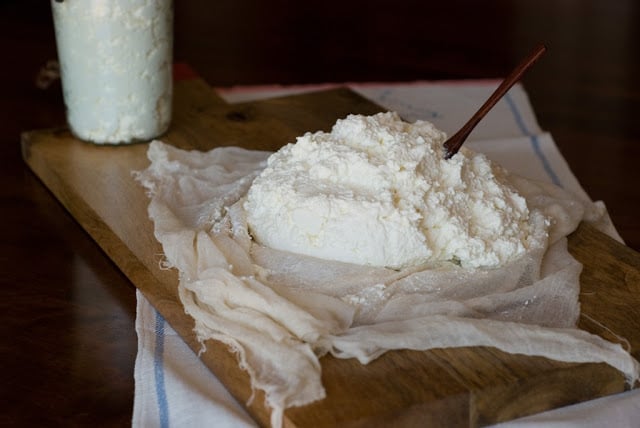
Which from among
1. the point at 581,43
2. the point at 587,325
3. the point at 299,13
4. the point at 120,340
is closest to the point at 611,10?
the point at 581,43

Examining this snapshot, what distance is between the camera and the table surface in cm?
104

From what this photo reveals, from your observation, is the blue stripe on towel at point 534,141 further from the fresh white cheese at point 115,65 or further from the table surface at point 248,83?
the fresh white cheese at point 115,65

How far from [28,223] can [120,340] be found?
35cm

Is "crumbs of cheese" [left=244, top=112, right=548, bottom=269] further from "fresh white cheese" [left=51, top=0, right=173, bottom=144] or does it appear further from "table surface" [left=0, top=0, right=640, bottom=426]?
"fresh white cheese" [left=51, top=0, right=173, bottom=144]

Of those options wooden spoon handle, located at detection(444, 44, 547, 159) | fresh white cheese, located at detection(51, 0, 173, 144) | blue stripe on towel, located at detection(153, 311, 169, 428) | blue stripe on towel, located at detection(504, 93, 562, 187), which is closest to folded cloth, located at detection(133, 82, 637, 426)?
blue stripe on towel, located at detection(153, 311, 169, 428)

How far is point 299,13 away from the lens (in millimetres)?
2385

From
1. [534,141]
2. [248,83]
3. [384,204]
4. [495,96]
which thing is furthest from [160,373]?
[248,83]

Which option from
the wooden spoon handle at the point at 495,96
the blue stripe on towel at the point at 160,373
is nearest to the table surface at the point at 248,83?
the blue stripe on towel at the point at 160,373

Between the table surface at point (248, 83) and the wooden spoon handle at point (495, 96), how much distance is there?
0.34 meters

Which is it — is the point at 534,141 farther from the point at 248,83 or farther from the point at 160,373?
the point at 160,373

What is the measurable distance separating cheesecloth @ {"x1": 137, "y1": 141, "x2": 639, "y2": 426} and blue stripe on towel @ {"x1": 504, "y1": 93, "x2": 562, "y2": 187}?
330 millimetres

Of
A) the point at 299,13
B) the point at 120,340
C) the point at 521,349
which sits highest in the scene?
the point at 521,349

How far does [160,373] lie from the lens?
39.6 inches

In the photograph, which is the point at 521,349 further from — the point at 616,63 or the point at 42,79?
the point at 616,63
